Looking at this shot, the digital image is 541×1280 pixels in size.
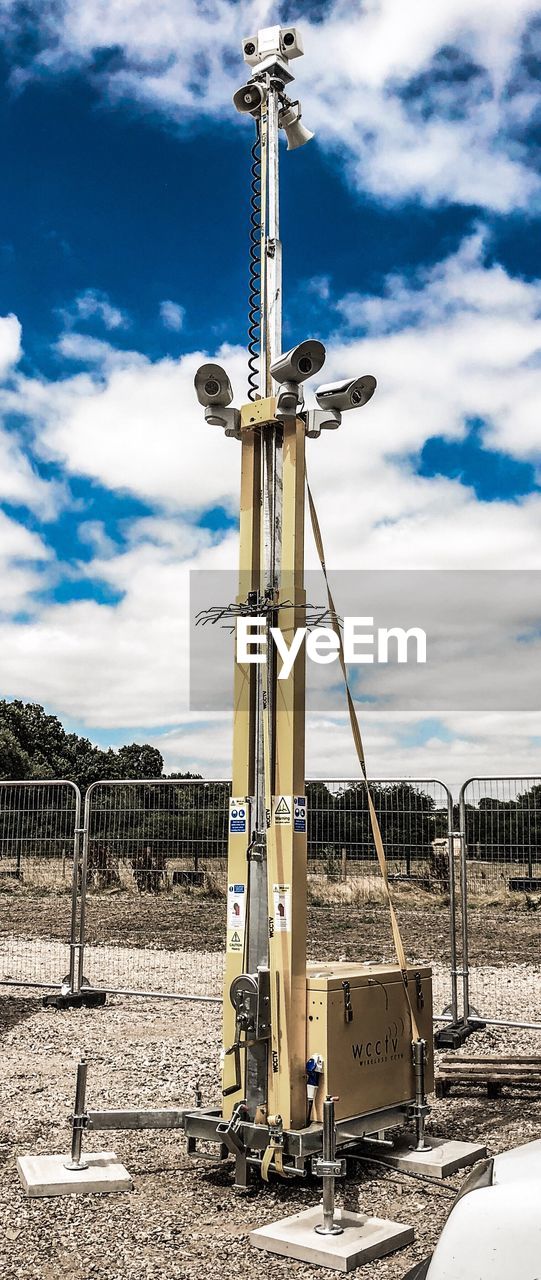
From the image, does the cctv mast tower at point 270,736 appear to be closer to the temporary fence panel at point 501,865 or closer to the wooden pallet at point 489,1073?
the wooden pallet at point 489,1073

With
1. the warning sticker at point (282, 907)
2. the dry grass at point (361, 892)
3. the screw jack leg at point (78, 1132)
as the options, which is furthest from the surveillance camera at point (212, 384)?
the dry grass at point (361, 892)

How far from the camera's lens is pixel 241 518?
7.18 metres

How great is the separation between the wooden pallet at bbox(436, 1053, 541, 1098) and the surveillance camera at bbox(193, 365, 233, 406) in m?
5.45

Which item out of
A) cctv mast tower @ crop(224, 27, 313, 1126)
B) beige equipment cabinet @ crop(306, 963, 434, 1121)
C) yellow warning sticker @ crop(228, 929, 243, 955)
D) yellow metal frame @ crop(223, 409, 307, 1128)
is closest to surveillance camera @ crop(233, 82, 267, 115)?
cctv mast tower @ crop(224, 27, 313, 1126)

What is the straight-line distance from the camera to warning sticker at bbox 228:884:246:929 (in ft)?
22.2

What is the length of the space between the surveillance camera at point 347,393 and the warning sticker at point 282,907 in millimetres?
2896

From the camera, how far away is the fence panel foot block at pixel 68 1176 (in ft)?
20.5

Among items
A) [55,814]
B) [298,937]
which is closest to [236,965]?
[298,937]

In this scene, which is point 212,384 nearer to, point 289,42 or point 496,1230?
point 289,42

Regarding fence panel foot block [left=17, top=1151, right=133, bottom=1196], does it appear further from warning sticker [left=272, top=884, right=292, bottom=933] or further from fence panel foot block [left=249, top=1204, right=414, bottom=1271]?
warning sticker [left=272, top=884, right=292, bottom=933]

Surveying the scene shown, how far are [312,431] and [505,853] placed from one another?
5.54m

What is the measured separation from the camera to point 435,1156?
22.4 ft

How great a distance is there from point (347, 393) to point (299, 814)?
8.33 ft

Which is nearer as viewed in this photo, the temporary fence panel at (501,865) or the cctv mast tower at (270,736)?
the cctv mast tower at (270,736)
